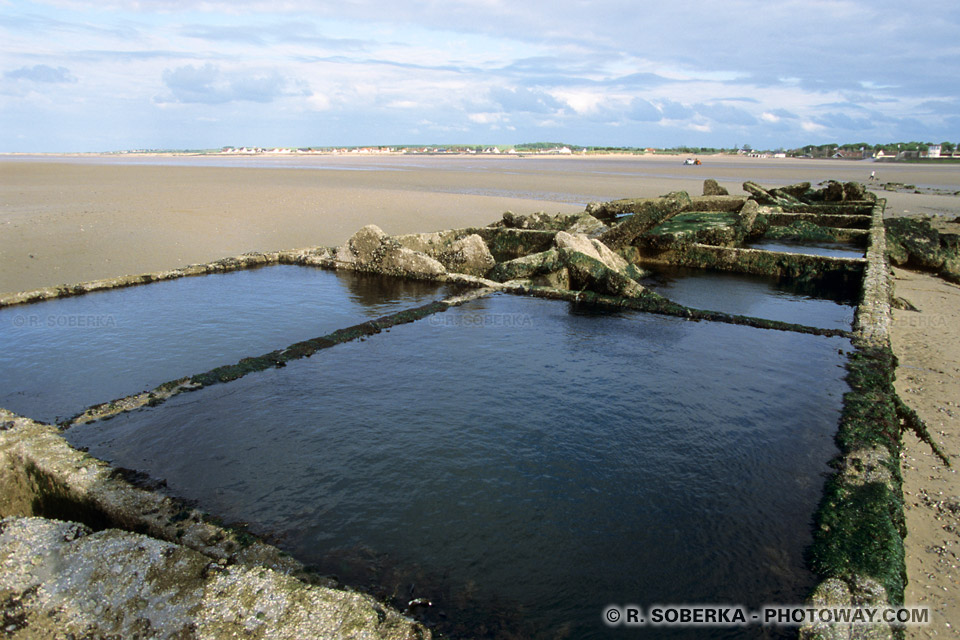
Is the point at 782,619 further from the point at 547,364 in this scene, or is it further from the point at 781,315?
the point at 781,315

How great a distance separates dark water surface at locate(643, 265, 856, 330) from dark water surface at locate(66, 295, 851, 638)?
7.46 feet

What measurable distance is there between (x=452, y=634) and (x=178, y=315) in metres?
7.77

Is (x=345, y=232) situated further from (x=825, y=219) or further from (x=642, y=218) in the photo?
(x=825, y=219)

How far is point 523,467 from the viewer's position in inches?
187

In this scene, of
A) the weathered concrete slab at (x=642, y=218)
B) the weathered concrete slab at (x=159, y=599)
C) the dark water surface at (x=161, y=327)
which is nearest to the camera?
the weathered concrete slab at (x=159, y=599)

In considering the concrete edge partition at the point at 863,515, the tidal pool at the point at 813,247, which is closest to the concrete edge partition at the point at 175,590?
the concrete edge partition at the point at 863,515

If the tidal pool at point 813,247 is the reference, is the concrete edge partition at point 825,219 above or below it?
above

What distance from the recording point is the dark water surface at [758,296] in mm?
9680

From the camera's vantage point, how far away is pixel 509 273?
40.0 feet

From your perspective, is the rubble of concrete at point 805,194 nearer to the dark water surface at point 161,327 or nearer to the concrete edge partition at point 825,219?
the concrete edge partition at point 825,219

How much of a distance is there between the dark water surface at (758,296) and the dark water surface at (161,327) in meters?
5.28

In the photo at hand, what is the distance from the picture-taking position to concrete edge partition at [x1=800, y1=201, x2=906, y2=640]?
3365mm

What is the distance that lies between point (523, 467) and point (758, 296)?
8.59 m

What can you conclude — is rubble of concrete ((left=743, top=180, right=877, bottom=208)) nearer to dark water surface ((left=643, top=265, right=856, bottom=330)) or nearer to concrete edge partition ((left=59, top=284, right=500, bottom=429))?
dark water surface ((left=643, top=265, right=856, bottom=330))
